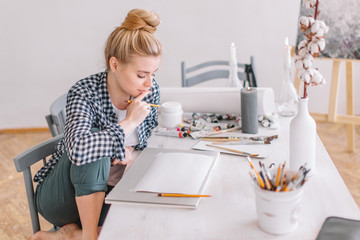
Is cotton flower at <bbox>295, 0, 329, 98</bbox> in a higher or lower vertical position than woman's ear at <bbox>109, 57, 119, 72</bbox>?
higher

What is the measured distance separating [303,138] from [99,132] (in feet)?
1.95

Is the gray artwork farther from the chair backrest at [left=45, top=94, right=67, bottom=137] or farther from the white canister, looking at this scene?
the chair backrest at [left=45, top=94, right=67, bottom=137]

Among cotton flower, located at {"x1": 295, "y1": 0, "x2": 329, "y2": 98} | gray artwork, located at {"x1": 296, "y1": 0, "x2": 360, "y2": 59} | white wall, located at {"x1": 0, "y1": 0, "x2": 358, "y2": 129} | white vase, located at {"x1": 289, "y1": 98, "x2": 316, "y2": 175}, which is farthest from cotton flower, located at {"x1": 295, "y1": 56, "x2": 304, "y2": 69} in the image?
white wall, located at {"x1": 0, "y1": 0, "x2": 358, "y2": 129}

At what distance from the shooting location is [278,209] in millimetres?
855

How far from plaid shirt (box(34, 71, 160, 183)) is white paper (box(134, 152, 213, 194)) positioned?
5.1 inches

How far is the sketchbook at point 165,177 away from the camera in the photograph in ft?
3.33

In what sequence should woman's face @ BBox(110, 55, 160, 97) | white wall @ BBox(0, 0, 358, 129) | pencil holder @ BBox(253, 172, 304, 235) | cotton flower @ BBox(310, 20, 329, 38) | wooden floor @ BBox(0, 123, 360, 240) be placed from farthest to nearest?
white wall @ BBox(0, 0, 358, 129)
wooden floor @ BBox(0, 123, 360, 240)
woman's face @ BBox(110, 55, 160, 97)
cotton flower @ BBox(310, 20, 329, 38)
pencil holder @ BBox(253, 172, 304, 235)

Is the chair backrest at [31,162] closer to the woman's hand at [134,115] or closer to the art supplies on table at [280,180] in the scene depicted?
the woman's hand at [134,115]

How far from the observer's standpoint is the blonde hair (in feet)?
4.41

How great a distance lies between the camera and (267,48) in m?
3.04

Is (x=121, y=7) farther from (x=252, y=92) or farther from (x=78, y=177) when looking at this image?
(x=78, y=177)

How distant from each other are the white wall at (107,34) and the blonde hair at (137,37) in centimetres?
171

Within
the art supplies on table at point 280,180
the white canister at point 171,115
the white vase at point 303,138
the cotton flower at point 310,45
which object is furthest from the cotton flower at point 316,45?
the white canister at point 171,115

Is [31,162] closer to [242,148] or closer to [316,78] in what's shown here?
[242,148]
